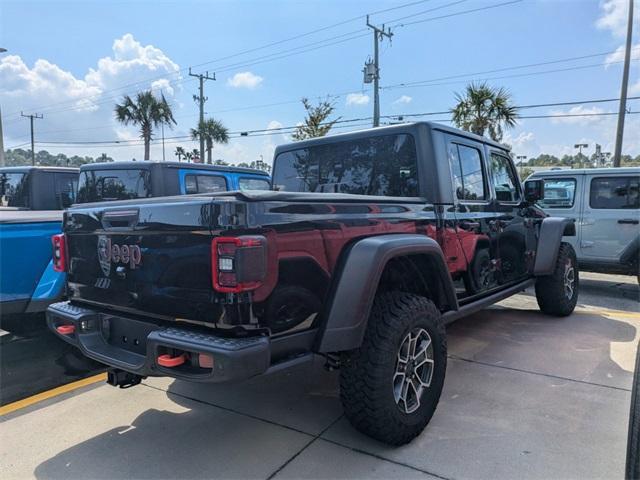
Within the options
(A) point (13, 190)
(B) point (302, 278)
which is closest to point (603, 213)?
(B) point (302, 278)

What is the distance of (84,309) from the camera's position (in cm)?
293

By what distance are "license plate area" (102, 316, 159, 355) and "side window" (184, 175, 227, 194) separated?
12.7 ft

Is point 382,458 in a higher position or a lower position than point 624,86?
lower

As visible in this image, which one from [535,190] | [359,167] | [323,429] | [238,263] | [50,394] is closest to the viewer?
[238,263]

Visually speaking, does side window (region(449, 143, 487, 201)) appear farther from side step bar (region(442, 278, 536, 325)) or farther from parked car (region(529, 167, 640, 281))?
parked car (region(529, 167, 640, 281))

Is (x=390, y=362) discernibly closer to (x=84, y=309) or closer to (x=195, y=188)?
(x=84, y=309)

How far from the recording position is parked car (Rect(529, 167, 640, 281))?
278 inches

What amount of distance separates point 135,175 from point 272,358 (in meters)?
4.67

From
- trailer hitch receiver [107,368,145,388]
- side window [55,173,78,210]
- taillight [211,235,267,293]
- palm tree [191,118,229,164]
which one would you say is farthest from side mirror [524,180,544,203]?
palm tree [191,118,229,164]

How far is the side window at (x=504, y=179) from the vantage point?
181 inches

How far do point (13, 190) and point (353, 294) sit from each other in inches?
285

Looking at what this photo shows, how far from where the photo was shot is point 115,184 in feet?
20.5

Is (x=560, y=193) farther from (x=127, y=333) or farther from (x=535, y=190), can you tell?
(x=127, y=333)

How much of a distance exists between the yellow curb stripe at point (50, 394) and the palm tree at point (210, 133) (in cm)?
2871
